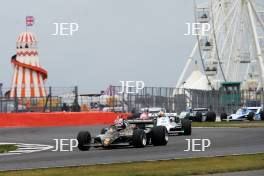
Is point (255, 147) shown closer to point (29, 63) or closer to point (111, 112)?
point (111, 112)

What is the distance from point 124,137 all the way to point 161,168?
6983 mm

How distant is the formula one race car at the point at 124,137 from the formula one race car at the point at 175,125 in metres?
6.01

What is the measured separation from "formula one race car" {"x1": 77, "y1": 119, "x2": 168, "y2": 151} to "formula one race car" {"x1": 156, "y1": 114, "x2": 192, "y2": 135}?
6.01m

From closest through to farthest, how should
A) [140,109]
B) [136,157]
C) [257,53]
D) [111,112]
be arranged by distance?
[136,157]
[111,112]
[140,109]
[257,53]

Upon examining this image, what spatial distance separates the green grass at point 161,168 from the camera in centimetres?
1546

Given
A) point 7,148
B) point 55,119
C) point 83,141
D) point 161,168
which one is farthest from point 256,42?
point 161,168

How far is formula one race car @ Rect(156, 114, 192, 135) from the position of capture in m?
30.1

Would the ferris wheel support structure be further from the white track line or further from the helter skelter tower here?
the white track line

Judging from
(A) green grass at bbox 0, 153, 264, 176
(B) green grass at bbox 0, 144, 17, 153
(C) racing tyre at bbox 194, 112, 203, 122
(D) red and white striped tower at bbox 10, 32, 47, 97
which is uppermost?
(D) red and white striped tower at bbox 10, 32, 47, 97

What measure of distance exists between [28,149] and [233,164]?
8.61 m

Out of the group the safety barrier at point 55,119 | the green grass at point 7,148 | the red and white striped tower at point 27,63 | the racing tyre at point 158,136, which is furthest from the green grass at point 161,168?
the red and white striped tower at point 27,63

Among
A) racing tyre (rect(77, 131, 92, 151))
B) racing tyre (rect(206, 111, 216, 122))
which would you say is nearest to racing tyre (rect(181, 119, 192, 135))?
racing tyre (rect(77, 131, 92, 151))

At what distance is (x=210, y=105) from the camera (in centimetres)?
5875

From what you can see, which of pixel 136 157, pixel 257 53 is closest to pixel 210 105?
pixel 257 53
